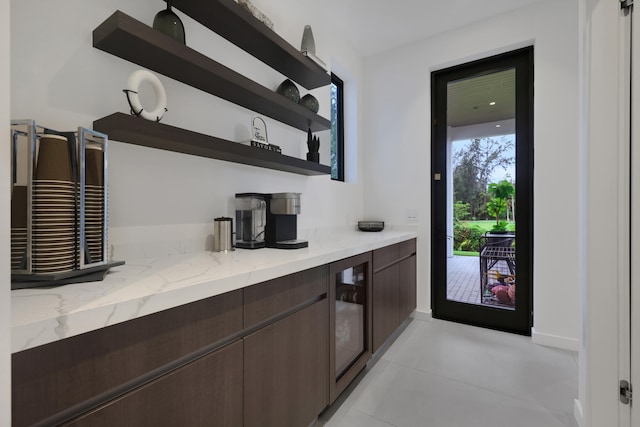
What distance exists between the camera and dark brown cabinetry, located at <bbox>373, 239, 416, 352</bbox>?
2057 mm

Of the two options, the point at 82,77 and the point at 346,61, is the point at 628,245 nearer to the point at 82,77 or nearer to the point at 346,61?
the point at 82,77

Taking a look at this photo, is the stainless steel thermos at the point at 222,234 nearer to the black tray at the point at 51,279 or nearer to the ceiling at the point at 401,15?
the black tray at the point at 51,279

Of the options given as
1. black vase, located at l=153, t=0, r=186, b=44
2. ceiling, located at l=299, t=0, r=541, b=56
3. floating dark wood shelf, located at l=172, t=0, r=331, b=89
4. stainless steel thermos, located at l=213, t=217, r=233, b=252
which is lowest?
stainless steel thermos, located at l=213, t=217, r=233, b=252

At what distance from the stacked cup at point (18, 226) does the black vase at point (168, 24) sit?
88 cm

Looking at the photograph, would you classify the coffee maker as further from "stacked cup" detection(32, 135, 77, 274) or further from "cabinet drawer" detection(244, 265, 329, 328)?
"stacked cup" detection(32, 135, 77, 274)

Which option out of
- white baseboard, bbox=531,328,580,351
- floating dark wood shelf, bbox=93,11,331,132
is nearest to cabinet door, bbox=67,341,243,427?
floating dark wood shelf, bbox=93,11,331,132

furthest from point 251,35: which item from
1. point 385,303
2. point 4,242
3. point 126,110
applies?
point 385,303

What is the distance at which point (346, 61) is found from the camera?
301cm

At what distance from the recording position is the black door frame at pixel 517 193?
259cm

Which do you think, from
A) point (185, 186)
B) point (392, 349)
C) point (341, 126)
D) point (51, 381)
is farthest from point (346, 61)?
point (51, 381)

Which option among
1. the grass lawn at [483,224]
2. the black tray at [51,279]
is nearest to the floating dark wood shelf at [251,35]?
the black tray at [51,279]

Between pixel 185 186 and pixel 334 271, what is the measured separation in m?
0.89

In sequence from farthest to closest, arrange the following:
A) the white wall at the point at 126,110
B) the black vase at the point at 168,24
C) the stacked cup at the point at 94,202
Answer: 1. the black vase at the point at 168,24
2. the white wall at the point at 126,110
3. the stacked cup at the point at 94,202

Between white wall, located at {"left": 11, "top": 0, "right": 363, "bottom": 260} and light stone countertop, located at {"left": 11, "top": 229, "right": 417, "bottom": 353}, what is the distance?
216 mm
